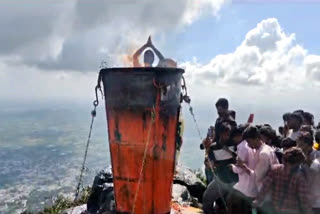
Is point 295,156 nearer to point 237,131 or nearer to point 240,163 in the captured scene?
point 240,163

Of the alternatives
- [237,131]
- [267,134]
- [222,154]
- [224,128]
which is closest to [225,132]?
[224,128]

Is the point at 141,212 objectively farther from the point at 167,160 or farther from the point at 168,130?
the point at 168,130

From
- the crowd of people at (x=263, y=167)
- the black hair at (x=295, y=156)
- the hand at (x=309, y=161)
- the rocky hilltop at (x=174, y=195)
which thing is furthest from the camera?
the rocky hilltop at (x=174, y=195)

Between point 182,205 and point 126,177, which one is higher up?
point 126,177

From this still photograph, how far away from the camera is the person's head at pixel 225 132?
5961mm

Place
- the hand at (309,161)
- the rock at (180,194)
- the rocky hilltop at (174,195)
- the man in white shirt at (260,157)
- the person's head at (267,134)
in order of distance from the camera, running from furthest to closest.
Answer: the rock at (180,194) < the rocky hilltop at (174,195) < the person's head at (267,134) < the man in white shirt at (260,157) < the hand at (309,161)

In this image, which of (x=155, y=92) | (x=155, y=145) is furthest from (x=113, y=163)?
(x=155, y=92)

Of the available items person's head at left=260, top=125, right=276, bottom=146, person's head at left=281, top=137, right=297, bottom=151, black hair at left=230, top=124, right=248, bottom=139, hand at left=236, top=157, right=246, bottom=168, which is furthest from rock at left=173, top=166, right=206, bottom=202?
person's head at left=281, top=137, right=297, bottom=151

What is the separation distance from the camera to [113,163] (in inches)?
223

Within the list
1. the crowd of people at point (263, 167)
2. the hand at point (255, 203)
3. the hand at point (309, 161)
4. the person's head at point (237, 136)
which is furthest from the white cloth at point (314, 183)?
the person's head at point (237, 136)

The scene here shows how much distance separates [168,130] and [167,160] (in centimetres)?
49

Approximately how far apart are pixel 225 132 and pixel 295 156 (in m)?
1.64

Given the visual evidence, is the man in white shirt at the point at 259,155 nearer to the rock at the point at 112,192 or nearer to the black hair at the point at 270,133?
the black hair at the point at 270,133

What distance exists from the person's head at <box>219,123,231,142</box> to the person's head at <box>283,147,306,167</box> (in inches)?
60.2
